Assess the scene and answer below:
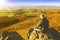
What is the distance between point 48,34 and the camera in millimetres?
9438

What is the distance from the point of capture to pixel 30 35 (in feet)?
33.0

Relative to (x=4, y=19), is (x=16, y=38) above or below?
above

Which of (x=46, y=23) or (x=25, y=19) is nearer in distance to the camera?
(x=46, y=23)

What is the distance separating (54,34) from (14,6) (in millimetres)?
52670

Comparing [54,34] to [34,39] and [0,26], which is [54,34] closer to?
[34,39]

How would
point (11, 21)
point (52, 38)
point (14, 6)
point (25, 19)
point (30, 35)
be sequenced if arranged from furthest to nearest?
point (14, 6) → point (25, 19) → point (11, 21) → point (30, 35) → point (52, 38)

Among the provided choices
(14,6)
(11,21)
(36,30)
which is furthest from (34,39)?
(14,6)

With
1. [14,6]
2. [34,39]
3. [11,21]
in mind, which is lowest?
[14,6]

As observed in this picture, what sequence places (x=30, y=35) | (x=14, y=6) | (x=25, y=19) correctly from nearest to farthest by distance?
(x=30, y=35) → (x=25, y=19) → (x=14, y=6)

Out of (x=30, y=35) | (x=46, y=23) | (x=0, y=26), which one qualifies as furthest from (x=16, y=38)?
(x=0, y=26)

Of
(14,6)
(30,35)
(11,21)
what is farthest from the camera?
(14,6)

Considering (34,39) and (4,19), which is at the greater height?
(34,39)

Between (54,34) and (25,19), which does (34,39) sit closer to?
(54,34)

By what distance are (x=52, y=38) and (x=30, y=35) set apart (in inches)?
41.0
